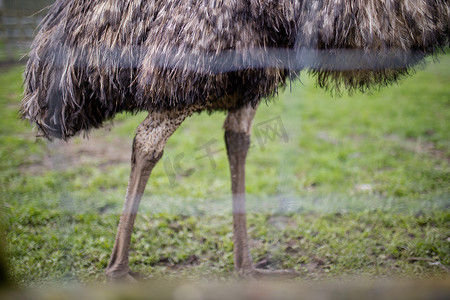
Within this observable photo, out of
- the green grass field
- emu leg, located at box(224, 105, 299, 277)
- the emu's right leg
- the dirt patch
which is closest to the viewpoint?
the emu's right leg

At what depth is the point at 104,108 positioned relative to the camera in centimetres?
218

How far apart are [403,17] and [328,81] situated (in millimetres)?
453

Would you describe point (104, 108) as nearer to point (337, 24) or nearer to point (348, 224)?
point (337, 24)

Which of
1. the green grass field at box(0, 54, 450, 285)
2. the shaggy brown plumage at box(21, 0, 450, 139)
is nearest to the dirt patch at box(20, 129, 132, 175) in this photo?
the green grass field at box(0, 54, 450, 285)

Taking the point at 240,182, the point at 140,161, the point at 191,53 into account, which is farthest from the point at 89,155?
the point at 191,53

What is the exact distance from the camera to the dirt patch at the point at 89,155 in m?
4.20

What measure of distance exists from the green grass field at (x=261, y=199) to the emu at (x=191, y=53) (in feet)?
1.37

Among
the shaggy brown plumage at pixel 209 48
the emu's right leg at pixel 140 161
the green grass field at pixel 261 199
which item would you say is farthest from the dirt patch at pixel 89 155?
the shaggy brown plumage at pixel 209 48

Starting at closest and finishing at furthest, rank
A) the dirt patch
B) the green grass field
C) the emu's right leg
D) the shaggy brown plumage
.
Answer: the shaggy brown plumage
the emu's right leg
the green grass field
the dirt patch

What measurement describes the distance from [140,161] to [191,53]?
66 centimetres

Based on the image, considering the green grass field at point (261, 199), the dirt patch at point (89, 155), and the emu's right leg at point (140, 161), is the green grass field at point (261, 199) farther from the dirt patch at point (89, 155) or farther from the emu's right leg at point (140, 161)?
the emu's right leg at point (140, 161)

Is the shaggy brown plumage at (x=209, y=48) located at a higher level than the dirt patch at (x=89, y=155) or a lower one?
higher

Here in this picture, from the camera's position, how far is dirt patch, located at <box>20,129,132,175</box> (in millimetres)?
4199

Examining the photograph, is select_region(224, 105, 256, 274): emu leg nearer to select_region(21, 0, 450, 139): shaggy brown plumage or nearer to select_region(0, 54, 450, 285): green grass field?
select_region(0, 54, 450, 285): green grass field
